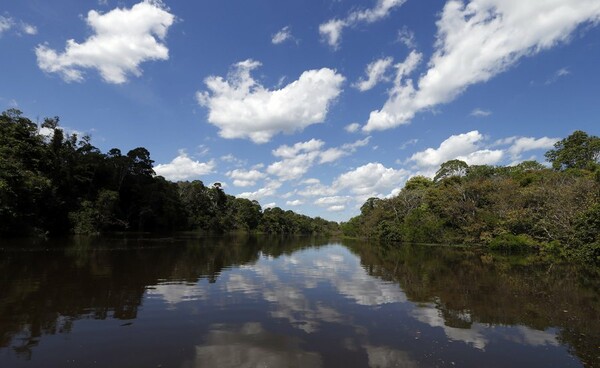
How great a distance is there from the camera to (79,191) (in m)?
58.3

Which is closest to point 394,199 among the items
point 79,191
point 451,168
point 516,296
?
point 451,168

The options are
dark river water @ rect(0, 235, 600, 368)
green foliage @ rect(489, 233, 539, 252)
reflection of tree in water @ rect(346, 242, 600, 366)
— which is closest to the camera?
dark river water @ rect(0, 235, 600, 368)

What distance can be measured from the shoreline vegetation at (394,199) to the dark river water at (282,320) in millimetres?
20195

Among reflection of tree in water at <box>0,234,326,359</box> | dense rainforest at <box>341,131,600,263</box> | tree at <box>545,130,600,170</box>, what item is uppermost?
tree at <box>545,130,600,170</box>

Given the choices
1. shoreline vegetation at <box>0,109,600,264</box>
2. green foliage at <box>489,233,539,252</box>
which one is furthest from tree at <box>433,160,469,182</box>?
green foliage at <box>489,233,539,252</box>

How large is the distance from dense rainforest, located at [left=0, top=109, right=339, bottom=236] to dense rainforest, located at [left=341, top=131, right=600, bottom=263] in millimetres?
48797

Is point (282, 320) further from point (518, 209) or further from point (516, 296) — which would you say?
point (518, 209)

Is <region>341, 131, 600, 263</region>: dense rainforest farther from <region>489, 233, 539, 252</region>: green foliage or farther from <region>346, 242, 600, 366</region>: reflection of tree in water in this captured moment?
<region>346, 242, 600, 366</region>: reflection of tree in water

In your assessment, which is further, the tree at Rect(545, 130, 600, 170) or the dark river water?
the tree at Rect(545, 130, 600, 170)

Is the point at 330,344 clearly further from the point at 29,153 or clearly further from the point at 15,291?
the point at 29,153

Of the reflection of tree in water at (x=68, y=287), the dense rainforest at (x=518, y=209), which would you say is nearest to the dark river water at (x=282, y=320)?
the reflection of tree in water at (x=68, y=287)

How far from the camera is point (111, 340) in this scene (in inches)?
344

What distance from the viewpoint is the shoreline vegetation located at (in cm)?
3612

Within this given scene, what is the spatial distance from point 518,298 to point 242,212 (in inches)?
4624
